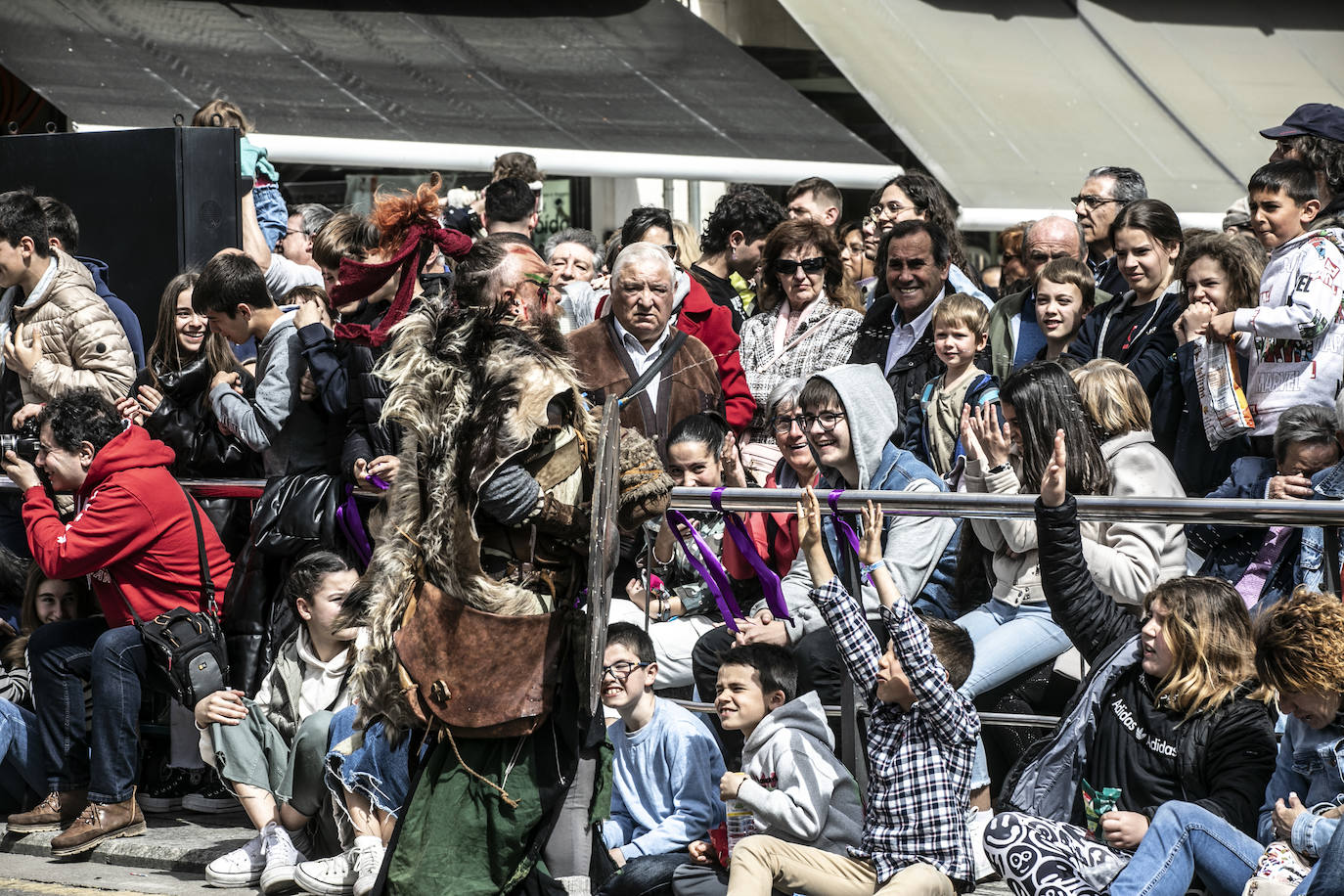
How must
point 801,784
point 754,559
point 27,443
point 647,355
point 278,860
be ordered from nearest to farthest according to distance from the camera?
point 801,784, point 754,559, point 278,860, point 27,443, point 647,355

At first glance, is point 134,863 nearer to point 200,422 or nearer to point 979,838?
point 200,422

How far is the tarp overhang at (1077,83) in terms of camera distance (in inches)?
579

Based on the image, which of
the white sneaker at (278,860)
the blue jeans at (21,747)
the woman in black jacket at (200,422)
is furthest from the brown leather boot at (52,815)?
the woman in black jacket at (200,422)

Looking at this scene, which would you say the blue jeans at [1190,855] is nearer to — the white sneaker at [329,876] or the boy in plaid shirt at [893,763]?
the boy in plaid shirt at [893,763]

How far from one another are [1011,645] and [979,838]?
64cm

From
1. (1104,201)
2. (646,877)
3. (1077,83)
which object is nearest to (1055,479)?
(646,877)

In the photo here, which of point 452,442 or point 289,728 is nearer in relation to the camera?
point 452,442

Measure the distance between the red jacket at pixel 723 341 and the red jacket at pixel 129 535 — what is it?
6.91 feet

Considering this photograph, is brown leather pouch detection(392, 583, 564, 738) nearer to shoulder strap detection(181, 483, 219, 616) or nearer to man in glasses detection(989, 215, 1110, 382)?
shoulder strap detection(181, 483, 219, 616)

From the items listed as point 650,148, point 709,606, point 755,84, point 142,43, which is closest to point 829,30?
point 755,84

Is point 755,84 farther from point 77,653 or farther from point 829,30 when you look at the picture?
point 77,653

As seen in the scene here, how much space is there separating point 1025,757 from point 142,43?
9.83 metres

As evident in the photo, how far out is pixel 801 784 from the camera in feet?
17.1

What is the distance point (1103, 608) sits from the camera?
518 centimetres
